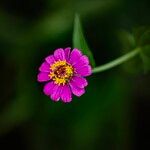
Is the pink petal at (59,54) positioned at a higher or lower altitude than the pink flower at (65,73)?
higher

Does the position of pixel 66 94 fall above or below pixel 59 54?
below

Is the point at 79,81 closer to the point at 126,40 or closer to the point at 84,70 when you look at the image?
the point at 84,70

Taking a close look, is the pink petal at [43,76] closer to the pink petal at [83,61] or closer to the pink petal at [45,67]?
the pink petal at [45,67]

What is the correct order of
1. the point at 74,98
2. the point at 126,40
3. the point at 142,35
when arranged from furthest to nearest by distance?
the point at 74,98
the point at 126,40
the point at 142,35

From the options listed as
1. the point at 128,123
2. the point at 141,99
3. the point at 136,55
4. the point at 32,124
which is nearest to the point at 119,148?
the point at 128,123

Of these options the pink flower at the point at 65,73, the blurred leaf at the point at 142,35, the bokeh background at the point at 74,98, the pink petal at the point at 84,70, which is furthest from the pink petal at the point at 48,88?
the bokeh background at the point at 74,98

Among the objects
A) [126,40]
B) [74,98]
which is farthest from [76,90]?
[74,98]
